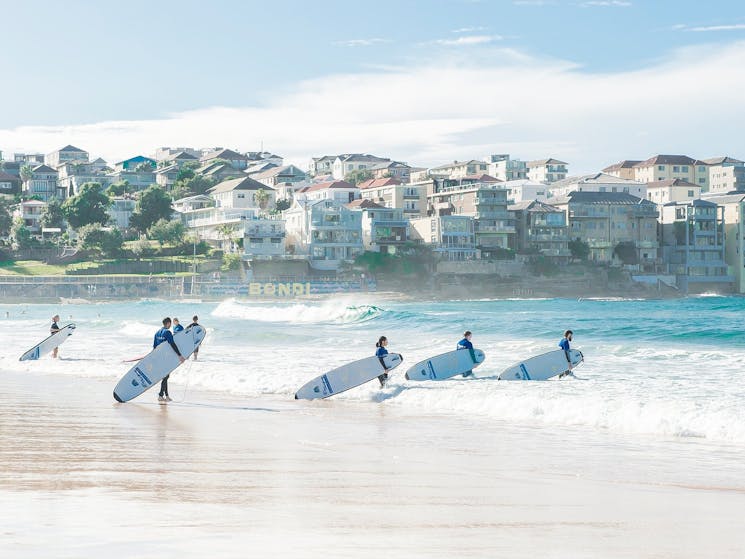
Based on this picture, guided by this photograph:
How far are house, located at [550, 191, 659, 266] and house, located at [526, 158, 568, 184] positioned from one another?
108ft

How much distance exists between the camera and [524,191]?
403 feet

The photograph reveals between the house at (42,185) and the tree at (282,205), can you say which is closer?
the tree at (282,205)

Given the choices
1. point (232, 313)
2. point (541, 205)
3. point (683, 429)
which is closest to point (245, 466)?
point (683, 429)

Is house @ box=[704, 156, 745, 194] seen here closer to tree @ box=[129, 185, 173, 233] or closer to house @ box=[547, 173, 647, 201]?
house @ box=[547, 173, 647, 201]

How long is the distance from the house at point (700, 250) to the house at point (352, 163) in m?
50.5

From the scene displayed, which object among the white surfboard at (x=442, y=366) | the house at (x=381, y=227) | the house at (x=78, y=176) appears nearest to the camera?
the white surfboard at (x=442, y=366)

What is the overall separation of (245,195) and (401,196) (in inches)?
732

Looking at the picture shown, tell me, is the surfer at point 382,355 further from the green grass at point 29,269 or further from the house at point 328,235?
the house at point 328,235

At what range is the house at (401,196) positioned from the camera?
112 meters

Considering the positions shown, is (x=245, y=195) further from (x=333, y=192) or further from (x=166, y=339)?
(x=166, y=339)

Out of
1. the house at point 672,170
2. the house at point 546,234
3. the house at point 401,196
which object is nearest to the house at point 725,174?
→ the house at point 672,170

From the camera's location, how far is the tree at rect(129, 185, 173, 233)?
354 feet

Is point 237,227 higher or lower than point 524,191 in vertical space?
lower

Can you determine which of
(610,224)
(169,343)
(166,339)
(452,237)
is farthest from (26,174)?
(169,343)
